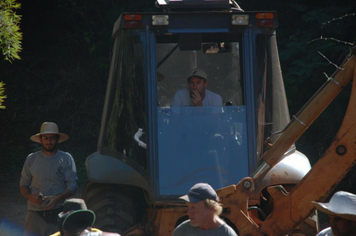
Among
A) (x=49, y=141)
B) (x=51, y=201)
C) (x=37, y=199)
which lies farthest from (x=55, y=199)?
(x=49, y=141)

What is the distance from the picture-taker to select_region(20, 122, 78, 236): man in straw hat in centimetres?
684

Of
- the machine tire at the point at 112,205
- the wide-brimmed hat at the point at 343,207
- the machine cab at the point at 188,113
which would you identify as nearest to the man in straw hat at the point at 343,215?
the wide-brimmed hat at the point at 343,207

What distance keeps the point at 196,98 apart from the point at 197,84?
268mm

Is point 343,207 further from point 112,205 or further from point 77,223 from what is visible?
point 112,205

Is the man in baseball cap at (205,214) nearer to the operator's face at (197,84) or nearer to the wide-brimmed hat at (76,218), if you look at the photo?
the wide-brimmed hat at (76,218)

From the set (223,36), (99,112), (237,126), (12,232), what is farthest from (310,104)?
(99,112)

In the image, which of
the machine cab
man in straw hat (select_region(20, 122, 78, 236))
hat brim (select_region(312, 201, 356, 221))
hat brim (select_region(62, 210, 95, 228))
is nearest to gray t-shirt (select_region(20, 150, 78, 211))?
man in straw hat (select_region(20, 122, 78, 236))

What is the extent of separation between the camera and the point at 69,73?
15.5 metres

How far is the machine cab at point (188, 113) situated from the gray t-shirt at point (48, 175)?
1.70ft

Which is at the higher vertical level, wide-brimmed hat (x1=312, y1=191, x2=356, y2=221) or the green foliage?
the green foliage

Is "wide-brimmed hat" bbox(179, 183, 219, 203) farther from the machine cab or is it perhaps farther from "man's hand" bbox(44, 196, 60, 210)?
"man's hand" bbox(44, 196, 60, 210)

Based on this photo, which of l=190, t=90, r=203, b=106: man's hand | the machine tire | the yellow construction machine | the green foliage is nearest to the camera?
the green foliage

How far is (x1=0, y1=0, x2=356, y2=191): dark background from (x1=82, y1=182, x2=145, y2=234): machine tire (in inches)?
264

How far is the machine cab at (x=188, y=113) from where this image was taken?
249 inches
